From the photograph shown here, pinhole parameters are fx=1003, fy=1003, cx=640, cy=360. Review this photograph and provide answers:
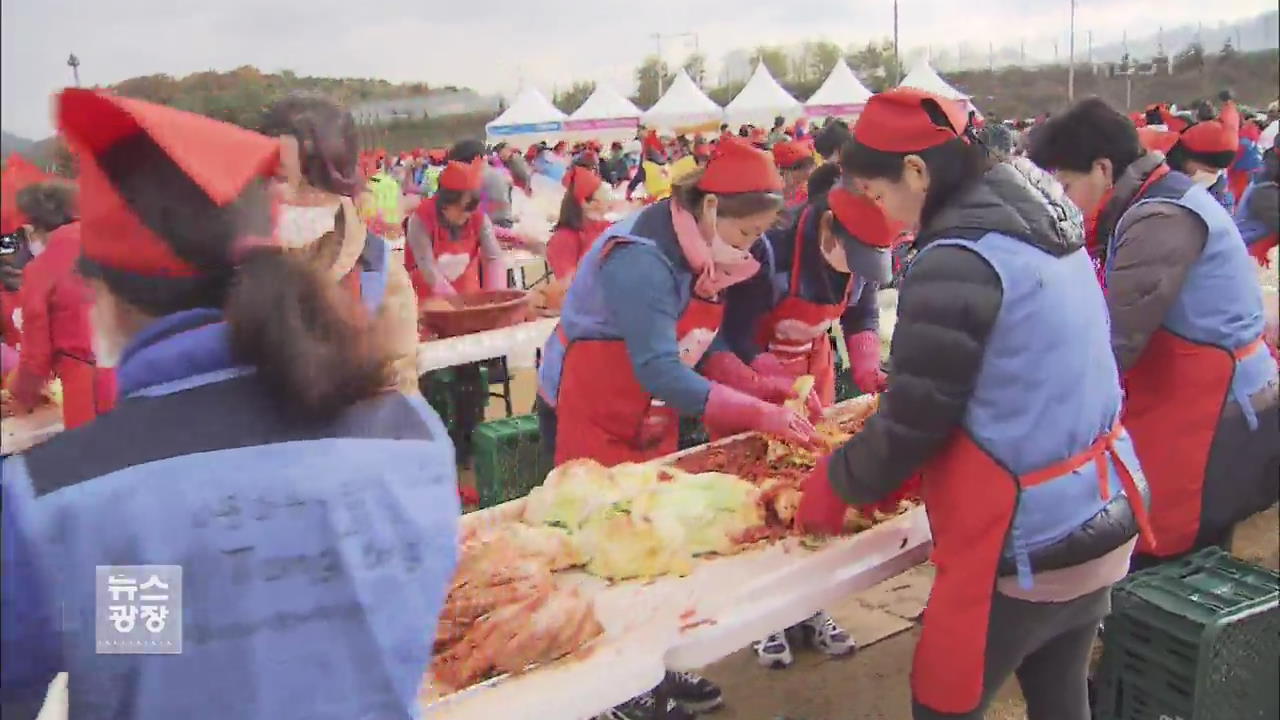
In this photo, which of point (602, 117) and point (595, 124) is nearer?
point (602, 117)

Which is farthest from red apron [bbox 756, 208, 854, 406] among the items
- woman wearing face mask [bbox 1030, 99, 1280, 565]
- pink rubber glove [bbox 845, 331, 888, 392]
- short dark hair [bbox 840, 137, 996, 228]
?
short dark hair [bbox 840, 137, 996, 228]

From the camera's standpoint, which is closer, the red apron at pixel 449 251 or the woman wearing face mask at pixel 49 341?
the woman wearing face mask at pixel 49 341

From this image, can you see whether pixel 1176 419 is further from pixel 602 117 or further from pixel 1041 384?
pixel 602 117

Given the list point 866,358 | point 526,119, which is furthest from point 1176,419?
point 526,119

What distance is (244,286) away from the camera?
40.8 inches

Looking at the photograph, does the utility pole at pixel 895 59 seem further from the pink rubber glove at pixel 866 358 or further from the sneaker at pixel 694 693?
the sneaker at pixel 694 693

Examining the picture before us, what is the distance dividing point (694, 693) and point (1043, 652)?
1.26m

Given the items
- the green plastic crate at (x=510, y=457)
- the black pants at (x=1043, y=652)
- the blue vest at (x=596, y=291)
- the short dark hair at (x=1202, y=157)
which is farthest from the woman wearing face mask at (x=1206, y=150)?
the green plastic crate at (x=510, y=457)

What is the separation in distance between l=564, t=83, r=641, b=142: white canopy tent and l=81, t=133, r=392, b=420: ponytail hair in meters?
2.25

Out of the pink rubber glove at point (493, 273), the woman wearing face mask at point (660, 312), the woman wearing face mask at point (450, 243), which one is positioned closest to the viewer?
the woman wearing face mask at point (660, 312)

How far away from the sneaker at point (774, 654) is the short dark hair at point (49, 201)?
8.18 feet

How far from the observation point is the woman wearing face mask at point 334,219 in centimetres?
117

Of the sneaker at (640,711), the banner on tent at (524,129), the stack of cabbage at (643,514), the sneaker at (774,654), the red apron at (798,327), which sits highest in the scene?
the banner on tent at (524,129)

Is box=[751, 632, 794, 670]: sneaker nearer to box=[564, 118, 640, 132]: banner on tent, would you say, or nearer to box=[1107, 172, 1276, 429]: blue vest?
box=[1107, 172, 1276, 429]: blue vest
